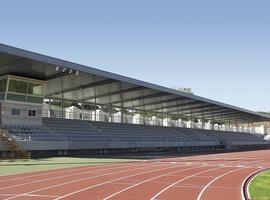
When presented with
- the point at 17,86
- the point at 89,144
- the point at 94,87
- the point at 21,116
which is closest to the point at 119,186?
the point at 21,116

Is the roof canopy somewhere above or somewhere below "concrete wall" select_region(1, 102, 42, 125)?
above

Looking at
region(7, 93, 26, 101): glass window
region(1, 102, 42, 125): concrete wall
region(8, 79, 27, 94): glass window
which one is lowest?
region(1, 102, 42, 125): concrete wall

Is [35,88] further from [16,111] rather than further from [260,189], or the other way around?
[260,189]

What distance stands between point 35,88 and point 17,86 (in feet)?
6.03

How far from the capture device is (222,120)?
85.6 meters

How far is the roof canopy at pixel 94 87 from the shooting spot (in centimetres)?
3066

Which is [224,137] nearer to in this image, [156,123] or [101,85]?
[156,123]

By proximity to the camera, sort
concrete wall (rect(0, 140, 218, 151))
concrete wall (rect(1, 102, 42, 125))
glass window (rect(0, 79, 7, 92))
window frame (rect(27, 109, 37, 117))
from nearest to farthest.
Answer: concrete wall (rect(0, 140, 218, 151)) < concrete wall (rect(1, 102, 42, 125)) < glass window (rect(0, 79, 7, 92)) < window frame (rect(27, 109, 37, 117))

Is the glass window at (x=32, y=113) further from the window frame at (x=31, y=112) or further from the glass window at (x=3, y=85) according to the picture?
the glass window at (x=3, y=85)

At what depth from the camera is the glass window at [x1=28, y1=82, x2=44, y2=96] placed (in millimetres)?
36438

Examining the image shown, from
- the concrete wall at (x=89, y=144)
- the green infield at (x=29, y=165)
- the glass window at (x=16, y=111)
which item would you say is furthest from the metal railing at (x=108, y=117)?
the green infield at (x=29, y=165)

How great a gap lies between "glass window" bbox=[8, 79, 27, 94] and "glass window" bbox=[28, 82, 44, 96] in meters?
0.52

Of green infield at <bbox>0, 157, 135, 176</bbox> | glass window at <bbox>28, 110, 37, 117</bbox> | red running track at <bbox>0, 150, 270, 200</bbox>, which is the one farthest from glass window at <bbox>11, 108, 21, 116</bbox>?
red running track at <bbox>0, 150, 270, 200</bbox>

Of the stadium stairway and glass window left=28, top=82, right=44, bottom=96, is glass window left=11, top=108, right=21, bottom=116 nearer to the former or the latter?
glass window left=28, top=82, right=44, bottom=96
